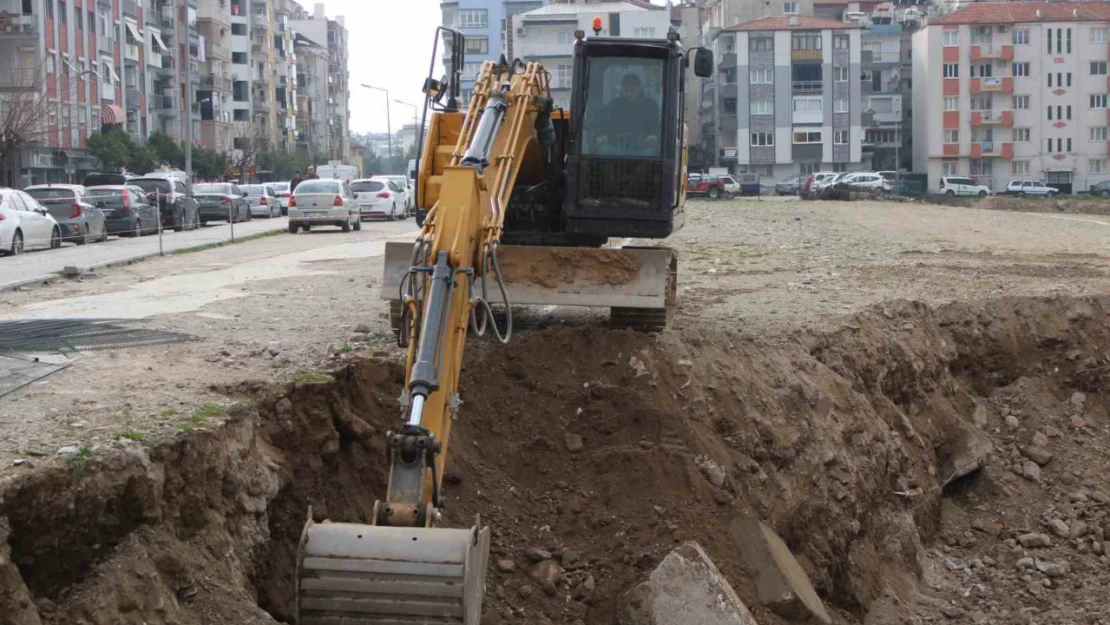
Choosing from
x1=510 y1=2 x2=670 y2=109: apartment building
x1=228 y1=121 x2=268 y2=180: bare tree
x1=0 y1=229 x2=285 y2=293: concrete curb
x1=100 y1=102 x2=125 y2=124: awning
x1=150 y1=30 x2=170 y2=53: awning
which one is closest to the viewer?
x1=0 y1=229 x2=285 y2=293: concrete curb

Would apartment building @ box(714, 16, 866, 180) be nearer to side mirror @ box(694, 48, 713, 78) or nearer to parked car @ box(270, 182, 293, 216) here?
parked car @ box(270, 182, 293, 216)

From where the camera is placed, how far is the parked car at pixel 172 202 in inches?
1457

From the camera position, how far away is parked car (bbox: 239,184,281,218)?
47906 mm

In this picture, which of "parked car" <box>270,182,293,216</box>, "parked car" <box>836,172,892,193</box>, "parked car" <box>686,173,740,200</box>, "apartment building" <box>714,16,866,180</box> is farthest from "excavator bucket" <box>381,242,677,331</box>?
"apartment building" <box>714,16,866,180</box>

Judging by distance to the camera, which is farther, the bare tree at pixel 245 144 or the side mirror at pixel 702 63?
the bare tree at pixel 245 144

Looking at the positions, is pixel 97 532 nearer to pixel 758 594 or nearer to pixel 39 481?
pixel 39 481

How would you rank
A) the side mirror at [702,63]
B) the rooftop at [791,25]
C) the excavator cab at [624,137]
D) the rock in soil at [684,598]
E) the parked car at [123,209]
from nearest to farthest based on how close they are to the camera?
the rock in soil at [684,598] < the side mirror at [702,63] < the excavator cab at [624,137] < the parked car at [123,209] < the rooftop at [791,25]

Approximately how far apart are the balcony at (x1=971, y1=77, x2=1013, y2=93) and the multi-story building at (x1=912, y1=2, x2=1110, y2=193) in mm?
71

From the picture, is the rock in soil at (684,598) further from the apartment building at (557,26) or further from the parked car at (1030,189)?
the apartment building at (557,26)

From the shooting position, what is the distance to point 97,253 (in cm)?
2478

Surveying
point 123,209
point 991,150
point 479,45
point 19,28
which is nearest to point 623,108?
point 123,209

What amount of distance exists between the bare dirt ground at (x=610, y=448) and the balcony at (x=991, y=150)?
8243 centimetres

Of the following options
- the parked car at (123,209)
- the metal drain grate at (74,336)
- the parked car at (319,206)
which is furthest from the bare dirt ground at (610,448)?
the parked car at (319,206)

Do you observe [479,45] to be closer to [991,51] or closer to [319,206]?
[991,51]
